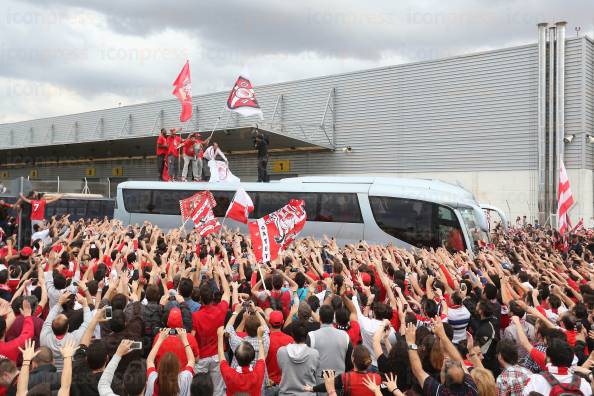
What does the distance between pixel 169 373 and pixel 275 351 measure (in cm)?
129

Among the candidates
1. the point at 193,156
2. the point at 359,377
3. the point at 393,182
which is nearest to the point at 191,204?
the point at 393,182

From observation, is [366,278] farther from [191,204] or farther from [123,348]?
[191,204]

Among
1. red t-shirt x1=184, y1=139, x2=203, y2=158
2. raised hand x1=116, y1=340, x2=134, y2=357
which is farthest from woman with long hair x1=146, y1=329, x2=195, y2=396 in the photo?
red t-shirt x1=184, y1=139, x2=203, y2=158

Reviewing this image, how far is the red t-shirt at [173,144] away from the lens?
2011 cm

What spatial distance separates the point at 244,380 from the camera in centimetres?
393

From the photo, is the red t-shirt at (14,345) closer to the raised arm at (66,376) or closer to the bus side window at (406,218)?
the raised arm at (66,376)

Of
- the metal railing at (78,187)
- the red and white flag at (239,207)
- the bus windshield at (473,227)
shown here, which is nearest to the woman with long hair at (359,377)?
the red and white flag at (239,207)

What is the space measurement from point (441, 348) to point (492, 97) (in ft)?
75.3

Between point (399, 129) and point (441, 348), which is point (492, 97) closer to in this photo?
point (399, 129)

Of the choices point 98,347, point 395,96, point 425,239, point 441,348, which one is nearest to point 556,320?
point 441,348

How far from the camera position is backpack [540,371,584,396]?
3.55 metres

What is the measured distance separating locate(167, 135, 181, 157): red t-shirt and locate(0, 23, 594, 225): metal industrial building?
3.51 metres

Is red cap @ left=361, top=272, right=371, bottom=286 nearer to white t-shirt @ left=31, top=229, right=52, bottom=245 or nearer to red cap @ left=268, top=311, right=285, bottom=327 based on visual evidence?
red cap @ left=268, top=311, right=285, bottom=327

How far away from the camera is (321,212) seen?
16453mm
